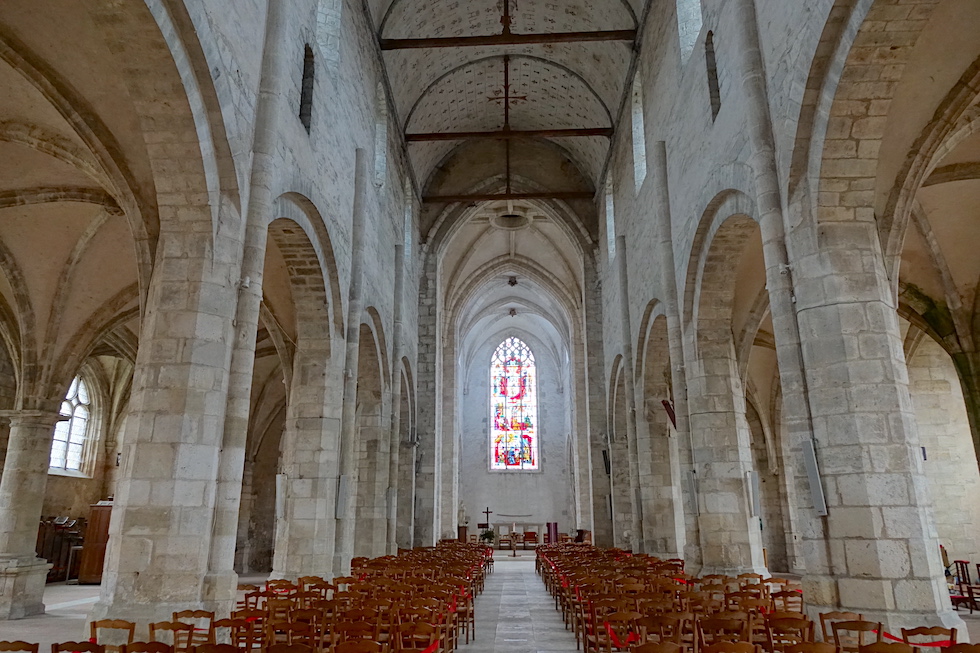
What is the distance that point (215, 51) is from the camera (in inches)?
262

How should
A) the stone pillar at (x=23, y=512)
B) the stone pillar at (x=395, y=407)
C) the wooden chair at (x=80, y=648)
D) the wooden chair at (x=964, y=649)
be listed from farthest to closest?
the stone pillar at (x=395, y=407) < the stone pillar at (x=23, y=512) < the wooden chair at (x=80, y=648) < the wooden chair at (x=964, y=649)

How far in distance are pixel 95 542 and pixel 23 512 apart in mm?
5775

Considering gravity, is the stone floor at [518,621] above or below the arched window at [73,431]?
below

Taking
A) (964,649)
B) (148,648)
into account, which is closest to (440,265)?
(148,648)

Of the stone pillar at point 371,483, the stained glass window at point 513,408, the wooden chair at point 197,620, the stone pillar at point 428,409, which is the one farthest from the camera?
the stained glass window at point 513,408

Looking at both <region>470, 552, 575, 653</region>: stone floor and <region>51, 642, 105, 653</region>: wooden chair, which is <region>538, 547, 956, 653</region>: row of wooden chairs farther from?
<region>51, 642, 105, 653</region>: wooden chair

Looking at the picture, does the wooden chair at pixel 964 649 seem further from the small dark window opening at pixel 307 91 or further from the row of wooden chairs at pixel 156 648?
the small dark window opening at pixel 307 91

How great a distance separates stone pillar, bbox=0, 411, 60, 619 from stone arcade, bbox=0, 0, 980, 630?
0.15 ft

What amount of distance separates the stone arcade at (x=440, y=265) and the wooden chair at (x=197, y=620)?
20cm

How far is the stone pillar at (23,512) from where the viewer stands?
10727mm

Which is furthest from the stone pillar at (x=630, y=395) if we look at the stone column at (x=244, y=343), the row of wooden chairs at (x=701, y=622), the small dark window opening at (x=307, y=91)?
the stone column at (x=244, y=343)

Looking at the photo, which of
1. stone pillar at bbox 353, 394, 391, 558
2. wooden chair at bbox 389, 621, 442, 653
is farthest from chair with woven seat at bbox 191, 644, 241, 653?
stone pillar at bbox 353, 394, 391, 558

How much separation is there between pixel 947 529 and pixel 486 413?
24.8 meters

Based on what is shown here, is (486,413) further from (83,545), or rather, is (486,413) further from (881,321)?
(881,321)
